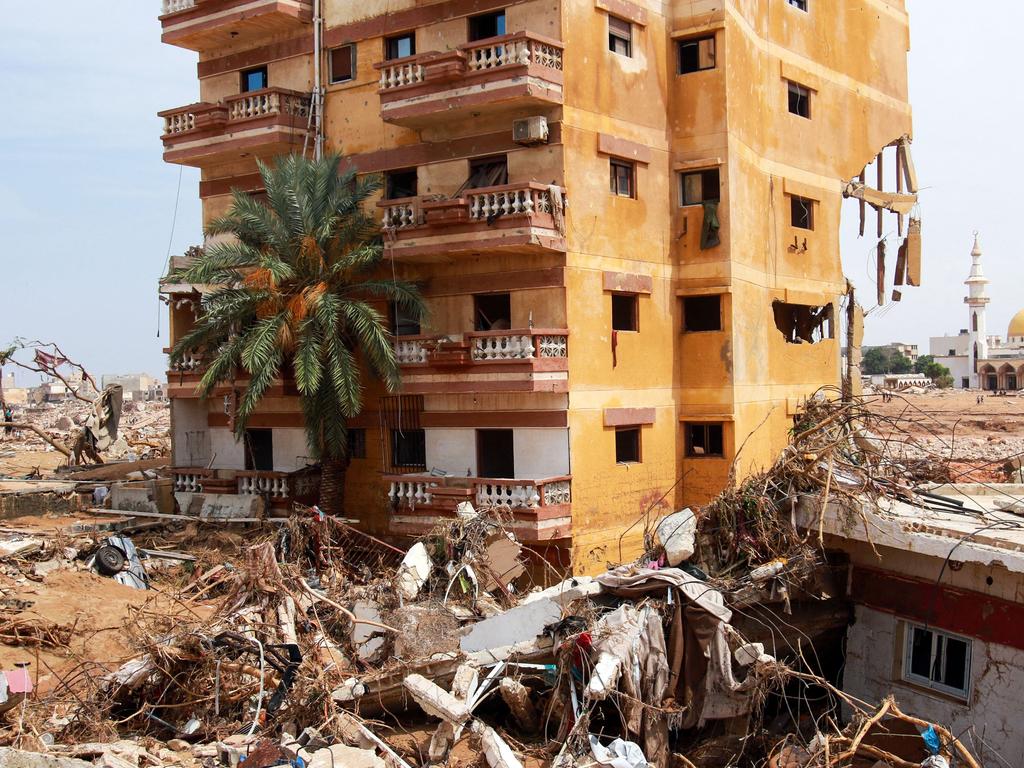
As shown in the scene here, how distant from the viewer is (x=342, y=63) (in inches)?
1008

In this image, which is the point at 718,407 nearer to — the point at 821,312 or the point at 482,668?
the point at 821,312

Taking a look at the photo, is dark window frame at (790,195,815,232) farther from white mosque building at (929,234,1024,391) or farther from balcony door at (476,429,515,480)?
white mosque building at (929,234,1024,391)

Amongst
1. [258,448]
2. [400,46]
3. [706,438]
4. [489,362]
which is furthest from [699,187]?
[258,448]

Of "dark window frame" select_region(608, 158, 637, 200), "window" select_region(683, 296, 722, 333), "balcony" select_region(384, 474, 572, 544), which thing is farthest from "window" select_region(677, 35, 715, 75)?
"balcony" select_region(384, 474, 572, 544)

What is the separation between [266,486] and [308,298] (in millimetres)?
5356

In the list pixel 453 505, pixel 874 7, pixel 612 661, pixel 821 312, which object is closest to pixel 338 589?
pixel 453 505

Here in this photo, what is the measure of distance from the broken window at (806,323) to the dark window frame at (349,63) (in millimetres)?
13706

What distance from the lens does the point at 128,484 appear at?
27.2 m

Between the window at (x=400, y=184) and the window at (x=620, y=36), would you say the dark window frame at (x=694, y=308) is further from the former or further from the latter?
the window at (x=400, y=184)

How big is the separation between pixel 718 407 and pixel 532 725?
1298 centimetres

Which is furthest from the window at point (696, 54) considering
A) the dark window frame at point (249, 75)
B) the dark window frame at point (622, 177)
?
the dark window frame at point (249, 75)

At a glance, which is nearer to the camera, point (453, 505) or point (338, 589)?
point (338, 589)

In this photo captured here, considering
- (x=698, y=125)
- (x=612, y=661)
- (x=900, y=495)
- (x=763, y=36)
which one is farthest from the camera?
(x=763, y=36)

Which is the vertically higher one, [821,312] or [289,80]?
[289,80]
